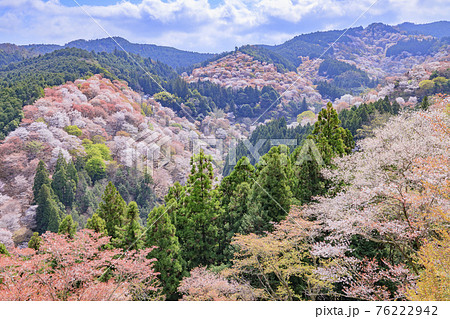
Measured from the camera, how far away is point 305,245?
8.70 metres

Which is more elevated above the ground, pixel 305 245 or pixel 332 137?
pixel 332 137

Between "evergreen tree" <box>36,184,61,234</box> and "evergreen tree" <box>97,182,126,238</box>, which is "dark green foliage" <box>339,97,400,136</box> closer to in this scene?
"evergreen tree" <box>97,182,126,238</box>

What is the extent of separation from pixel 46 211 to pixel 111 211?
12.6 metres

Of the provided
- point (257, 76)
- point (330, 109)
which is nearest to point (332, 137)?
point (330, 109)

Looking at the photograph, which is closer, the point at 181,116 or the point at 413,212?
the point at 413,212

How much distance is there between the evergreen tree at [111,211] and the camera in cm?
1187

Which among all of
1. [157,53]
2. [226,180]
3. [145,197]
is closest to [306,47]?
[157,53]

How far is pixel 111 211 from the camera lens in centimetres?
1205

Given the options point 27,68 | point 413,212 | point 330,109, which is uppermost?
point 27,68

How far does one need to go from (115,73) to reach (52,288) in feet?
182

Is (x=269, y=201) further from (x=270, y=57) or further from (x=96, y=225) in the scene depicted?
(x=270, y=57)

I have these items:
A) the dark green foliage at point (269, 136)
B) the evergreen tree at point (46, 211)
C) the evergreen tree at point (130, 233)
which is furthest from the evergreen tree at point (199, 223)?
the dark green foliage at point (269, 136)
